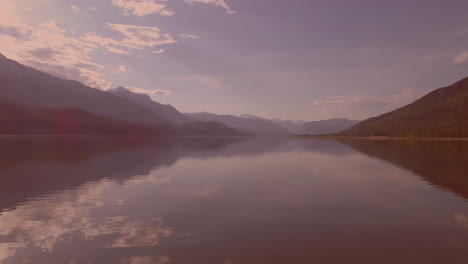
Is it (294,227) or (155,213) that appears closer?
(294,227)

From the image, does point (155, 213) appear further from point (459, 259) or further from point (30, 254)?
point (459, 259)

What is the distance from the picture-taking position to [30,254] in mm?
15422

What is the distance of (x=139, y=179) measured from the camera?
133 ft

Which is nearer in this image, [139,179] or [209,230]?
[209,230]

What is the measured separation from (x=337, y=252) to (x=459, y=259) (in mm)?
6499

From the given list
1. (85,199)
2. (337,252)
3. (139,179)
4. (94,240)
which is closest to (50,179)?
(139,179)

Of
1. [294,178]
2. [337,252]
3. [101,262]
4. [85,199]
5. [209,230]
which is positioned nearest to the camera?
[101,262]

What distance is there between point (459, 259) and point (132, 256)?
18225mm

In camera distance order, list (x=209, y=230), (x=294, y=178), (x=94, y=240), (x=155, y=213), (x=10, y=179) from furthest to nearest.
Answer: (x=294, y=178)
(x=10, y=179)
(x=155, y=213)
(x=209, y=230)
(x=94, y=240)

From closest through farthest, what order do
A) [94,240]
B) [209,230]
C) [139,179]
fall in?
[94,240] → [209,230] → [139,179]

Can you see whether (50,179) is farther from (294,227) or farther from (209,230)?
(294,227)

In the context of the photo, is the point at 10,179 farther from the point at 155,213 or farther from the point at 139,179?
the point at 155,213

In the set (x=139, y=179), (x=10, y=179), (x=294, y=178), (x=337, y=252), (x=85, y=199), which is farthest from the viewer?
(x=294, y=178)

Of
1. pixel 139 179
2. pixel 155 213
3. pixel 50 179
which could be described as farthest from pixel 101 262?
pixel 50 179
